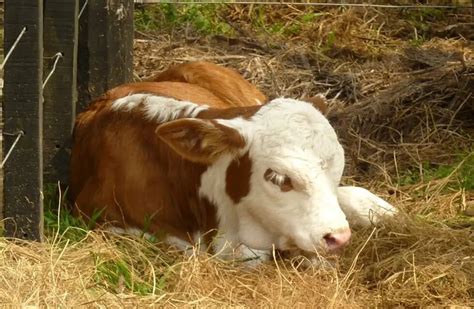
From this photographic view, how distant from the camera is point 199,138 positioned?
589 centimetres

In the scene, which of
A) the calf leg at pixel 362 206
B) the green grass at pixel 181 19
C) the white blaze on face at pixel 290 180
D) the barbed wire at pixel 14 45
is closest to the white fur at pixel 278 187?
the white blaze on face at pixel 290 180

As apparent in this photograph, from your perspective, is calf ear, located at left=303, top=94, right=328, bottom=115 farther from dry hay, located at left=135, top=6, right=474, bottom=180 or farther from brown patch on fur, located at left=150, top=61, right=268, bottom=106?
dry hay, located at left=135, top=6, right=474, bottom=180

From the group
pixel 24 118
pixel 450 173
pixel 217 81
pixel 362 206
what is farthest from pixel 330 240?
pixel 450 173

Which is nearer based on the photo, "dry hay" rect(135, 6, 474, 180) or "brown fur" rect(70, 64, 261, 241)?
"brown fur" rect(70, 64, 261, 241)

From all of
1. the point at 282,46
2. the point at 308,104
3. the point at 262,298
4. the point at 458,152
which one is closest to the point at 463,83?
the point at 458,152

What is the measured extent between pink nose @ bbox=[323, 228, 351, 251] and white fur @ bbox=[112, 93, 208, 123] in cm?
108

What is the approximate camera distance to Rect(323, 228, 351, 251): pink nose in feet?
18.4

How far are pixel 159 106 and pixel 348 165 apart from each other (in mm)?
1927

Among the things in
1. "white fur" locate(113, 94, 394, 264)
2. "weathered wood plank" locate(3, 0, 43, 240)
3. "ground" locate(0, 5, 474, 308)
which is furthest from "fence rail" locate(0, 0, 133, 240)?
"white fur" locate(113, 94, 394, 264)

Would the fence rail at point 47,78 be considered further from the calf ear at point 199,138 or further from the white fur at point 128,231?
the calf ear at point 199,138

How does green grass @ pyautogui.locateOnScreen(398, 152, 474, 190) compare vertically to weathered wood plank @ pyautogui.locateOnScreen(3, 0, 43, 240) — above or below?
below

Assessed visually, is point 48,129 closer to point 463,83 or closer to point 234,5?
point 463,83

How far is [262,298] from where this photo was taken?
5496mm

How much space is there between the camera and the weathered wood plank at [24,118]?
18.5 ft
